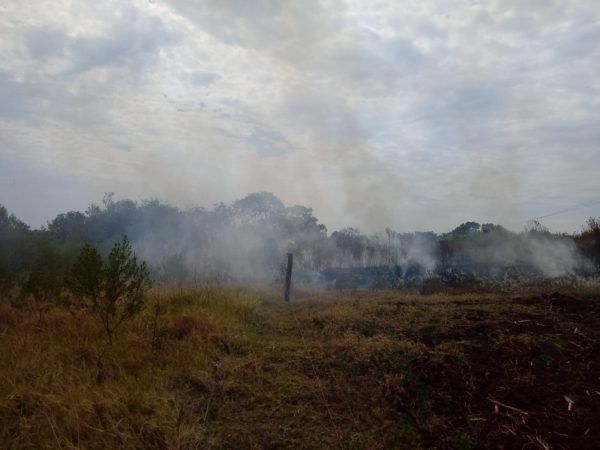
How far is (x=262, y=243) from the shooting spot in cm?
2841

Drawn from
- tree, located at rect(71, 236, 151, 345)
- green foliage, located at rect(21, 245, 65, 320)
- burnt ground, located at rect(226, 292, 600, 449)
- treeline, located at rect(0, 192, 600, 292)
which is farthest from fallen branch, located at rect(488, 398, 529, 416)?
treeline, located at rect(0, 192, 600, 292)

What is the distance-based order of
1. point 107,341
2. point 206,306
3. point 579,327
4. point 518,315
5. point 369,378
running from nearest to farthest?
point 369,378, point 579,327, point 107,341, point 518,315, point 206,306

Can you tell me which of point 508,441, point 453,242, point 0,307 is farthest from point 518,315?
point 453,242

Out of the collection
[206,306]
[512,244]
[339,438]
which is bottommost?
[339,438]

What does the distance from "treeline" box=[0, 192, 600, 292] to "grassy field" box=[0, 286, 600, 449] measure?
7.98 metres

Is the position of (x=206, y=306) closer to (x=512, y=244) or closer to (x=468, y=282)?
(x=468, y=282)

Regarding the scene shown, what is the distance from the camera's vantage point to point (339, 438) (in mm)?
3875

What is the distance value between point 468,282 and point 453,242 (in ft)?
16.8

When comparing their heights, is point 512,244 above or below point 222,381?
above

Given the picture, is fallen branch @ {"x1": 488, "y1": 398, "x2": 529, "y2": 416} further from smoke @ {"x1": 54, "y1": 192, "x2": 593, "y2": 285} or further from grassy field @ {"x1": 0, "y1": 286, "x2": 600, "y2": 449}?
smoke @ {"x1": 54, "y1": 192, "x2": 593, "y2": 285}

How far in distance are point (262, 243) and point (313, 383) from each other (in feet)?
77.1

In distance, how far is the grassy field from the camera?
3.90m

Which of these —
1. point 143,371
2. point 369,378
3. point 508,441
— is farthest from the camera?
point 143,371

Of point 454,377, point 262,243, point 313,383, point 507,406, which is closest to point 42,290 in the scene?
point 313,383
